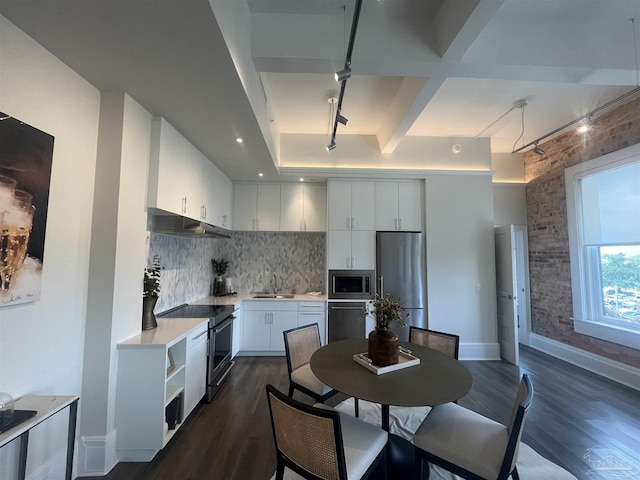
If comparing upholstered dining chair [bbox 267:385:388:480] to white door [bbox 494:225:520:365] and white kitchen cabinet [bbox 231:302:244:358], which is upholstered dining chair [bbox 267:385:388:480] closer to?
white kitchen cabinet [bbox 231:302:244:358]

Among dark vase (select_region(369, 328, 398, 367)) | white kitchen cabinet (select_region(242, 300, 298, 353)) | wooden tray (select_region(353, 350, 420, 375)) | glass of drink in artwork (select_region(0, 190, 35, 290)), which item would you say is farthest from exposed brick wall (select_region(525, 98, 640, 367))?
glass of drink in artwork (select_region(0, 190, 35, 290))

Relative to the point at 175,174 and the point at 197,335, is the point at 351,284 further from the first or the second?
the point at 175,174

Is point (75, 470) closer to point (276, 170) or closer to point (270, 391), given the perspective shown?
point (270, 391)

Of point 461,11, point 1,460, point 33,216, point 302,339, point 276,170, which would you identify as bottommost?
point 1,460

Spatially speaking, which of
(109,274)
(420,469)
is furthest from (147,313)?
(420,469)

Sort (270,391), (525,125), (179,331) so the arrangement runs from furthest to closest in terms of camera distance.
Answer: (525,125), (179,331), (270,391)

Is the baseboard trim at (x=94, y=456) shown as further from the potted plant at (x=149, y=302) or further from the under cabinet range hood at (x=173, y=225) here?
the under cabinet range hood at (x=173, y=225)

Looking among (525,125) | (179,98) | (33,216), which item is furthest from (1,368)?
(525,125)

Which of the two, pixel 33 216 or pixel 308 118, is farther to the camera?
pixel 308 118

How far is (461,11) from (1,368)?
11.2 feet

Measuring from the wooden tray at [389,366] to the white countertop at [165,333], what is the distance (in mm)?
1422

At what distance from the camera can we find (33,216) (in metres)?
1.48

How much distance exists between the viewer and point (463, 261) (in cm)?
402

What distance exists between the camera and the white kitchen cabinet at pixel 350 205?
406cm
